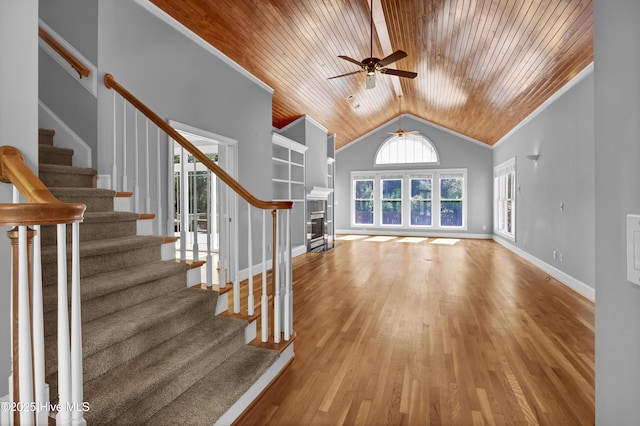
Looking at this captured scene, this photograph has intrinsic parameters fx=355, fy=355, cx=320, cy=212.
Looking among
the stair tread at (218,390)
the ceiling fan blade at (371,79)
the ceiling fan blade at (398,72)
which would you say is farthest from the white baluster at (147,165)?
the ceiling fan blade at (398,72)

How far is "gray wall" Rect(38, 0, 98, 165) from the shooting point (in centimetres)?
315

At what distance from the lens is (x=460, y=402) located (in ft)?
7.03

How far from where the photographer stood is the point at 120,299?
2164 mm

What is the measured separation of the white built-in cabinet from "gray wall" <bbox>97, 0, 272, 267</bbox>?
3.34 ft

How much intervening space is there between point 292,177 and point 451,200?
6151 mm

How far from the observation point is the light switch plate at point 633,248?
28.1 inches

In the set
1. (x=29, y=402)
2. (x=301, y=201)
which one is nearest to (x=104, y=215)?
(x=29, y=402)

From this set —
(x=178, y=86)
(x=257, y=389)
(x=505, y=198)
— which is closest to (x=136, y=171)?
(x=178, y=86)

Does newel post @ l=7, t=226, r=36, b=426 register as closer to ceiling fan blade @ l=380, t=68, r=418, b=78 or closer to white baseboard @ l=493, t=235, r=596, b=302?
ceiling fan blade @ l=380, t=68, r=418, b=78

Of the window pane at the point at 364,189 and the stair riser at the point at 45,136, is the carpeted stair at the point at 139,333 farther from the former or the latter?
the window pane at the point at 364,189

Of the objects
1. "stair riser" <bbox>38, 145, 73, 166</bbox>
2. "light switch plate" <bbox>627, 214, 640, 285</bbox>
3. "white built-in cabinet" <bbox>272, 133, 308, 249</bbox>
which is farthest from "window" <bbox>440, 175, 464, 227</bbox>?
"light switch plate" <bbox>627, 214, 640, 285</bbox>

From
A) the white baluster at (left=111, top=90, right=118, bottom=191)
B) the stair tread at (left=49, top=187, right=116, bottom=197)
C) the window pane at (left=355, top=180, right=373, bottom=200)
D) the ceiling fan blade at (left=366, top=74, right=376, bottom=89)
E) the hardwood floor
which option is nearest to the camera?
the hardwood floor

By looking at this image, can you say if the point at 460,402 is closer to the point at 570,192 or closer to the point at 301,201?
the point at 570,192

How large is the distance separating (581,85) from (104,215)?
5680 mm
